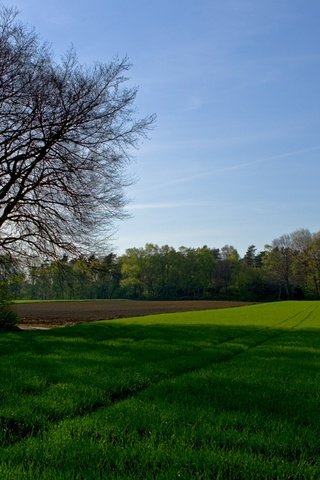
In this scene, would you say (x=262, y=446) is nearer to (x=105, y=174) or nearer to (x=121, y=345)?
(x=121, y=345)

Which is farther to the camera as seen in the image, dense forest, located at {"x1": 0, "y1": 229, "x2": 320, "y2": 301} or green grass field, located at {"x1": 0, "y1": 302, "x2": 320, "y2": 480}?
dense forest, located at {"x1": 0, "y1": 229, "x2": 320, "y2": 301}

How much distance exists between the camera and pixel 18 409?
265 inches

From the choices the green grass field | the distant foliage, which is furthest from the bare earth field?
the green grass field

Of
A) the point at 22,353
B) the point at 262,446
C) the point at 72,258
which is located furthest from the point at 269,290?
the point at 262,446

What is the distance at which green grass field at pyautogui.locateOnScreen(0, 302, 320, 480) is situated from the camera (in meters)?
4.59

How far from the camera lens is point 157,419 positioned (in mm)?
6223

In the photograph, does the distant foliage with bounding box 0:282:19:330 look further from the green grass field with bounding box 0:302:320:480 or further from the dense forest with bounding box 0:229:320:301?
the dense forest with bounding box 0:229:320:301

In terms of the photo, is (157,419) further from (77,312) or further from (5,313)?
(77,312)

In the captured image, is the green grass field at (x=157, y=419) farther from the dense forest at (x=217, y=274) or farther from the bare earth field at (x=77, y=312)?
the dense forest at (x=217, y=274)

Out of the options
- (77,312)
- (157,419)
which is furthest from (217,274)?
(157,419)

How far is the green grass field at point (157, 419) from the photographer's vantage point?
4.59m

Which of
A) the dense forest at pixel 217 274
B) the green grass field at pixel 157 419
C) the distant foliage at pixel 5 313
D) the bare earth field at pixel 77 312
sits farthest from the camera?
the dense forest at pixel 217 274

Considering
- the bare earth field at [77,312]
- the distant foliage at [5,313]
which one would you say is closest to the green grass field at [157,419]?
the distant foliage at [5,313]

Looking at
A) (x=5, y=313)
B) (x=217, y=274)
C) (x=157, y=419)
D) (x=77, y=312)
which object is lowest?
(x=77, y=312)
